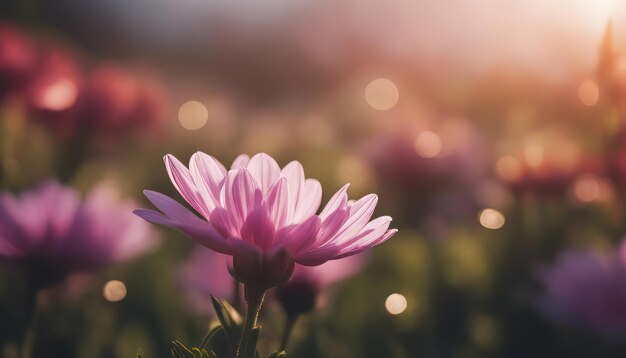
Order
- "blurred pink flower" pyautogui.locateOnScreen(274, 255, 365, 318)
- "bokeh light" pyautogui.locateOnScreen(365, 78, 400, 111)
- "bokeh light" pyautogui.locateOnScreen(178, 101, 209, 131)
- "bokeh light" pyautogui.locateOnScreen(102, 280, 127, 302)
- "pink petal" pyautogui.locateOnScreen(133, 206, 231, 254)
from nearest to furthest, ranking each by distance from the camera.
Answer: "pink petal" pyautogui.locateOnScreen(133, 206, 231, 254), "blurred pink flower" pyautogui.locateOnScreen(274, 255, 365, 318), "bokeh light" pyautogui.locateOnScreen(102, 280, 127, 302), "bokeh light" pyautogui.locateOnScreen(178, 101, 209, 131), "bokeh light" pyautogui.locateOnScreen(365, 78, 400, 111)

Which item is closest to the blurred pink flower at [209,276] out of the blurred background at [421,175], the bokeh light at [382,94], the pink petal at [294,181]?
the blurred background at [421,175]

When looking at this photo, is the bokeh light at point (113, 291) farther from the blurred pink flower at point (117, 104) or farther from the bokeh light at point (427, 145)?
the bokeh light at point (427, 145)

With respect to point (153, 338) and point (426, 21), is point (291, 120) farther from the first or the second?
point (153, 338)

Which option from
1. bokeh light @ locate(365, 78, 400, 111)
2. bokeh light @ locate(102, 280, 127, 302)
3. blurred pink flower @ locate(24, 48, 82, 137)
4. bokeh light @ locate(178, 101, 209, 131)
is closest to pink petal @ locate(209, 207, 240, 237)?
bokeh light @ locate(102, 280, 127, 302)

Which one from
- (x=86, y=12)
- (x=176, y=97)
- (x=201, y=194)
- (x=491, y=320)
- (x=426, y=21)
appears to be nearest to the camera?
(x=201, y=194)

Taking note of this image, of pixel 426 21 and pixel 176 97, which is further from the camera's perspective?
pixel 426 21

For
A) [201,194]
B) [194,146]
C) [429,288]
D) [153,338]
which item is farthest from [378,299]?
[194,146]

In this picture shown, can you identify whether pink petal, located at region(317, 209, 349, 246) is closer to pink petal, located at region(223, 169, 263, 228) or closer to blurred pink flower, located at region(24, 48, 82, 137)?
pink petal, located at region(223, 169, 263, 228)
